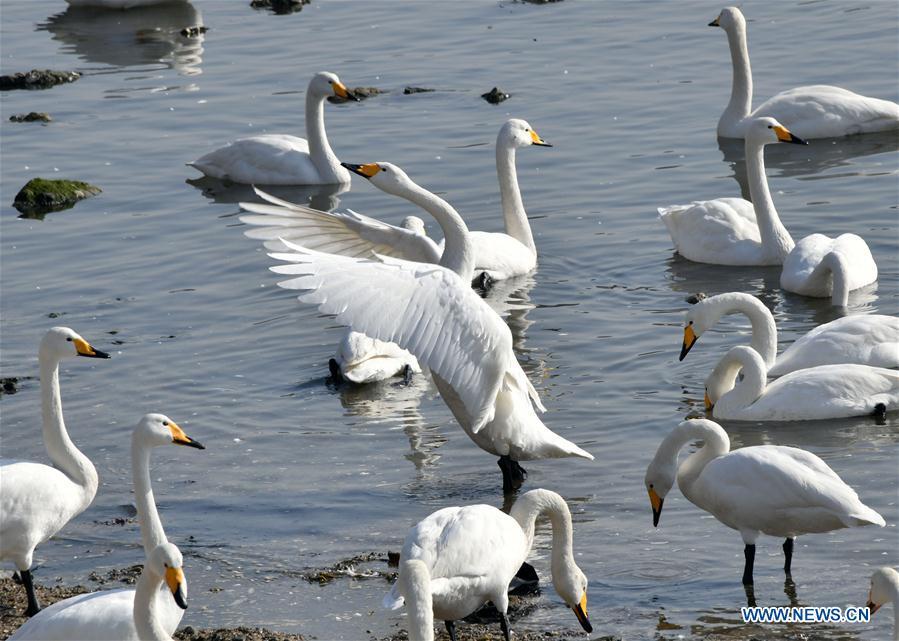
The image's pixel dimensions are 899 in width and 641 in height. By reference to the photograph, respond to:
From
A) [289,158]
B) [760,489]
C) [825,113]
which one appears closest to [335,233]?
[760,489]

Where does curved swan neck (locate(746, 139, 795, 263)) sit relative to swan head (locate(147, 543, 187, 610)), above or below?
below

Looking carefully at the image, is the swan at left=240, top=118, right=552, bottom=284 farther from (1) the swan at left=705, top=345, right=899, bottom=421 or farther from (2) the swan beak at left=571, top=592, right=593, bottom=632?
(2) the swan beak at left=571, top=592, right=593, bottom=632

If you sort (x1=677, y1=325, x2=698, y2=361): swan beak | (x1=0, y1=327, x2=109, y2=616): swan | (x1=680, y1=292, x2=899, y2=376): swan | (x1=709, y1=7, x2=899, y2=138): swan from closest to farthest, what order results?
1. (x1=0, y1=327, x2=109, y2=616): swan
2. (x1=680, y1=292, x2=899, y2=376): swan
3. (x1=677, y1=325, x2=698, y2=361): swan beak
4. (x1=709, y1=7, x2=899, y2=138): swan

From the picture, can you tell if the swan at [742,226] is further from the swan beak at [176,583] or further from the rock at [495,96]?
the swan beak at [176,583]

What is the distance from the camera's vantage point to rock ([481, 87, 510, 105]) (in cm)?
1894

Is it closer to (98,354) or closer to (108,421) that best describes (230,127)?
(108,421)

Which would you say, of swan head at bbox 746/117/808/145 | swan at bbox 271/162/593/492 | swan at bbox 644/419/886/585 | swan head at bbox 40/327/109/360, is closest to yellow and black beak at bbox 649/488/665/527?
swan at bbox 644/419/886/585

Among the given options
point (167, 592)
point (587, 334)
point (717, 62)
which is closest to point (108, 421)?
point (587, 334)

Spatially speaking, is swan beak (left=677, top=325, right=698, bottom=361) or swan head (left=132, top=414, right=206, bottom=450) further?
swan beak (left=677, top=325, right=698, bottom=361)

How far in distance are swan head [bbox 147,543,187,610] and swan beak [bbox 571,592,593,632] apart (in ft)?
6.60

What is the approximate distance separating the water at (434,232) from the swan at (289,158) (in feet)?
0.84

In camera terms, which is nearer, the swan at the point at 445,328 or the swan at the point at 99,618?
the swan at the point at 99,618

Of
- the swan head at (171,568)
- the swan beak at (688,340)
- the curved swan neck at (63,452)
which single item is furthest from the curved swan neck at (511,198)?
the swan head at (171,568)

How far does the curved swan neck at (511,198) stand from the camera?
560 inches
